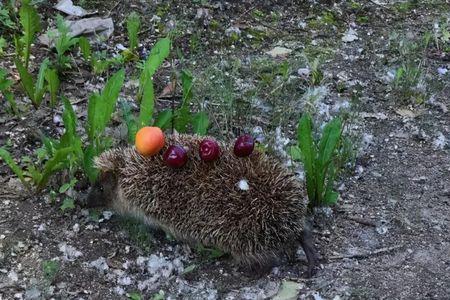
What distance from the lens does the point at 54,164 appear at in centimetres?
348

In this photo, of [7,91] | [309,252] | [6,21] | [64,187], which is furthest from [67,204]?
[6,21]

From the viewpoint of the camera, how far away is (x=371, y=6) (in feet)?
19.8

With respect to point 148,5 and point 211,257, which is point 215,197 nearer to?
point 211,257

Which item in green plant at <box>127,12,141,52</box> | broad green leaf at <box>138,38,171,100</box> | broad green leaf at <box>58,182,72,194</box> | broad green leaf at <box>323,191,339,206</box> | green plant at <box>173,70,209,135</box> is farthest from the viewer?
green plant at <box>127,12,141,52</box>

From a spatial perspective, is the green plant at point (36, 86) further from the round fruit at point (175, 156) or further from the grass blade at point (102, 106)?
the round fruit at point (175, 156)

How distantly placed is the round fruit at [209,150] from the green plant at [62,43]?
1770mm

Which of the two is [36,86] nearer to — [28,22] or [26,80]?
[26,80]

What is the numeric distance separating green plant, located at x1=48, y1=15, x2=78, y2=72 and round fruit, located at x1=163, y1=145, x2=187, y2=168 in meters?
1.68

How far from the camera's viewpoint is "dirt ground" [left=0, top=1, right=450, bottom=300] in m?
3.23

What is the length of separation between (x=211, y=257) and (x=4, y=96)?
1833 millimetres

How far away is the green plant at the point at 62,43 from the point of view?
4.55 metres

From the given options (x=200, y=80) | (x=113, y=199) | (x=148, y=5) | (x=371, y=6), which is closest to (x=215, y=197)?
(x=113, y=199)

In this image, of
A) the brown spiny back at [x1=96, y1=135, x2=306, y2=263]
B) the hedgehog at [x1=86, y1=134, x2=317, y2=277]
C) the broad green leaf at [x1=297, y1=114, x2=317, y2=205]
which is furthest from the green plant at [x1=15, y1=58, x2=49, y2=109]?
the broad green leaf at [x1=297, y1=114, x2=317, y2=205]

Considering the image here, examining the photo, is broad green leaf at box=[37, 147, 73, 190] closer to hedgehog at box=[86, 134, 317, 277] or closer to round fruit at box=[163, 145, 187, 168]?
hedgehog at box=[86, 134, 317, 277]
